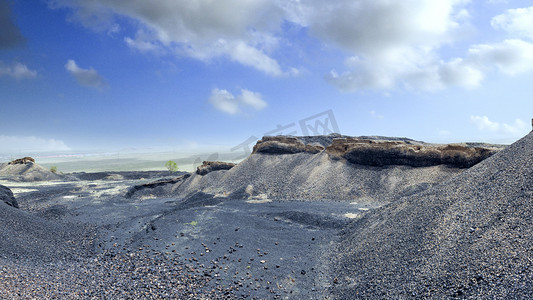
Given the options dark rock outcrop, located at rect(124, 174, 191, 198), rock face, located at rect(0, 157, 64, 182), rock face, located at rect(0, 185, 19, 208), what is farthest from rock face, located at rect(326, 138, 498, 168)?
rock face, located at rect(0, 157, 64, 182)

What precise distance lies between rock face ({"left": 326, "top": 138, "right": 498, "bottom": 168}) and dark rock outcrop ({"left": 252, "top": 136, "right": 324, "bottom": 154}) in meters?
3.03

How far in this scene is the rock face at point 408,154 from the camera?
18922 millimetres

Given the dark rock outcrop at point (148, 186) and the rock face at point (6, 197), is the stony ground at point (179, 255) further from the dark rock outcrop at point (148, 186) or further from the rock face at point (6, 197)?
the dark rock outcrop at point (148, 186)

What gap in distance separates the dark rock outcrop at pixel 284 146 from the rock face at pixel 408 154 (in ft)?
9.93

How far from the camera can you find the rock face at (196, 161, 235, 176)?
29.2 metres

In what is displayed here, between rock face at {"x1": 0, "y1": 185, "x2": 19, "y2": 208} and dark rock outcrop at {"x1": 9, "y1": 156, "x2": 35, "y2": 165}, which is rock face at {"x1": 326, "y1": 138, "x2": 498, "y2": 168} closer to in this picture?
rock face at {"x1": 0, "y1": 185, "x2": 19, "y2": 208}

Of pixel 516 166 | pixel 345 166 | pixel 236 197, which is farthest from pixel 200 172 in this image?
pixel 516 166

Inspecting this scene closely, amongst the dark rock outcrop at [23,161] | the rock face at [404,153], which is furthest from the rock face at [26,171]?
the rock face at [404,153]

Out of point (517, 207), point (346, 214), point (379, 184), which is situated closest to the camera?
point (517, 207)

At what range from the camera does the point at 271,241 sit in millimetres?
10680

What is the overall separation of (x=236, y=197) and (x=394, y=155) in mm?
11754

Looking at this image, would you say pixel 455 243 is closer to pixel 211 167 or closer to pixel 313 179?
pixel 313 179

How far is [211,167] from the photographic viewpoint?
2947cm

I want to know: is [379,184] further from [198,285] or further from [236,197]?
[198,285]
